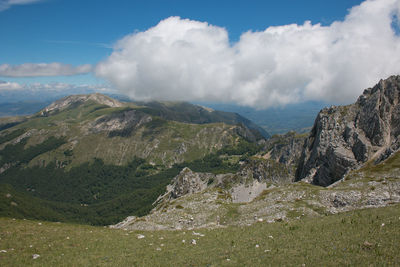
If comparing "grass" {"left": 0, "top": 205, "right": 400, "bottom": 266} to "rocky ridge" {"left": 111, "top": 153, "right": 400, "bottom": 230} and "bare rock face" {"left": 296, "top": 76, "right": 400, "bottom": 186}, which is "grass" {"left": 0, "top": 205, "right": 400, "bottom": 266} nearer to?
"rocky ridge" {"left": 111, "top": 153, "right": 400, "bottom": 230}

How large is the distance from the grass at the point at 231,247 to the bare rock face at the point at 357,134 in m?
67.0

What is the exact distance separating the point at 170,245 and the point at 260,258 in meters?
10.8

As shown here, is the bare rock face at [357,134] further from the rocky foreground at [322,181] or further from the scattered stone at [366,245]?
the scattered stone at [366,245]

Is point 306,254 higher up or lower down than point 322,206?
higher up

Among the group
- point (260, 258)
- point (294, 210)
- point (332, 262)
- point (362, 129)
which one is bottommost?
point (294, 210)

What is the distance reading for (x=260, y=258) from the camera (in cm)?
1784

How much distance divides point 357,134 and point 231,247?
3569 inches

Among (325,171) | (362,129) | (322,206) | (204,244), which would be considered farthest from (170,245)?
(362,129)

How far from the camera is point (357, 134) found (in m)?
90.6

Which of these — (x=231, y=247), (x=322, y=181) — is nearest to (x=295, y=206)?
(x=231, y=247)

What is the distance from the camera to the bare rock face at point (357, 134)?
84.9 metres

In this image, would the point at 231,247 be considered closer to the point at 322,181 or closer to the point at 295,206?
the point at 295,206

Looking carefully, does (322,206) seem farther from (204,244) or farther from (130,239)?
(130,239)

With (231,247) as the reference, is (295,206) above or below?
below
